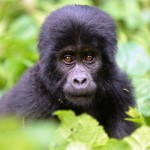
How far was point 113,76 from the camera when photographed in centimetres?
372

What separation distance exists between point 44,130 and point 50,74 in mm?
2622

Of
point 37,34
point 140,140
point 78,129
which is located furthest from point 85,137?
point 37,34

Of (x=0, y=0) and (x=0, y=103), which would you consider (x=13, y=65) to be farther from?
(x=0, y=0)

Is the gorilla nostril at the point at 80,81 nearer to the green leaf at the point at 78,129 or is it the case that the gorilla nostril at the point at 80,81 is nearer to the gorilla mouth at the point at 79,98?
the gorilla mouth at the point at 79,98

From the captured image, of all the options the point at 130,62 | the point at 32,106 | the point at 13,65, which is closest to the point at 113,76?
the point at 32,106

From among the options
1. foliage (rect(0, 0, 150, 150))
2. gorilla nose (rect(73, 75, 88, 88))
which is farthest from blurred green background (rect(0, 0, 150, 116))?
gorilla nose (rect(73, 75, 88, 88))

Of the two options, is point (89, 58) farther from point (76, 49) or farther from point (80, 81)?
point (80, 81)

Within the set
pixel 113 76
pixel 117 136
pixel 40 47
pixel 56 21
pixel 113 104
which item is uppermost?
pixel 56 21

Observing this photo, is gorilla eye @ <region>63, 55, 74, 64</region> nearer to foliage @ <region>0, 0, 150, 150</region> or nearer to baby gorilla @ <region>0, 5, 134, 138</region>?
baby gorilla @ <region>0, 5, 134, 138</region>

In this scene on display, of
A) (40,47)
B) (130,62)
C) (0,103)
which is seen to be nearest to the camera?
(40,47)

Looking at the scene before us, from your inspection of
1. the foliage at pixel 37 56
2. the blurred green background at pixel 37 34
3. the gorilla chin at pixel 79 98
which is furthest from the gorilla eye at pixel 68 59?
the blurred green background at pixel 37 34

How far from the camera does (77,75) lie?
325 cm

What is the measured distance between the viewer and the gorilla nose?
125 inches

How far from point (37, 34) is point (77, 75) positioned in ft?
10.0
